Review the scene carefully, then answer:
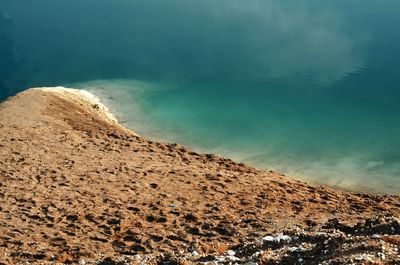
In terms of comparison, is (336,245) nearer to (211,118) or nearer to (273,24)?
(211,118)

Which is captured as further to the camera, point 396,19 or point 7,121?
point 396,19

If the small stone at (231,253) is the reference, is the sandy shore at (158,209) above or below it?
above

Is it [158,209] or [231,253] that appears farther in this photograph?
[158,209]

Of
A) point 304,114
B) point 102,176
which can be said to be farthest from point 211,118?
point 102,176

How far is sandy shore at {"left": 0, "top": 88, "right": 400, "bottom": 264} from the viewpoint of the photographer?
9969mm

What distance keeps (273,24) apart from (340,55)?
27.2ft

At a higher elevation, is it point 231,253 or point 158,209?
point 158,209

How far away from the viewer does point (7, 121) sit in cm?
2080

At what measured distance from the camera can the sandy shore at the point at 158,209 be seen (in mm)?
9969

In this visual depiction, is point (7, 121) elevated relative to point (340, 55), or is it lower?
lower

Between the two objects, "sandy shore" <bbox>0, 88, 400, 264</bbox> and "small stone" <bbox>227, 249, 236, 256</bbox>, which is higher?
"sandy shore" <bbox>0, 88, 400, 264</bbox>

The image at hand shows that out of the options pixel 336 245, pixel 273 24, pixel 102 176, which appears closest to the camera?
pixel 336 245

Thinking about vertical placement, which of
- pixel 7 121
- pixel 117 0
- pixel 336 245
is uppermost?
pixel 117 0

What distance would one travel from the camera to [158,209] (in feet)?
45.7
